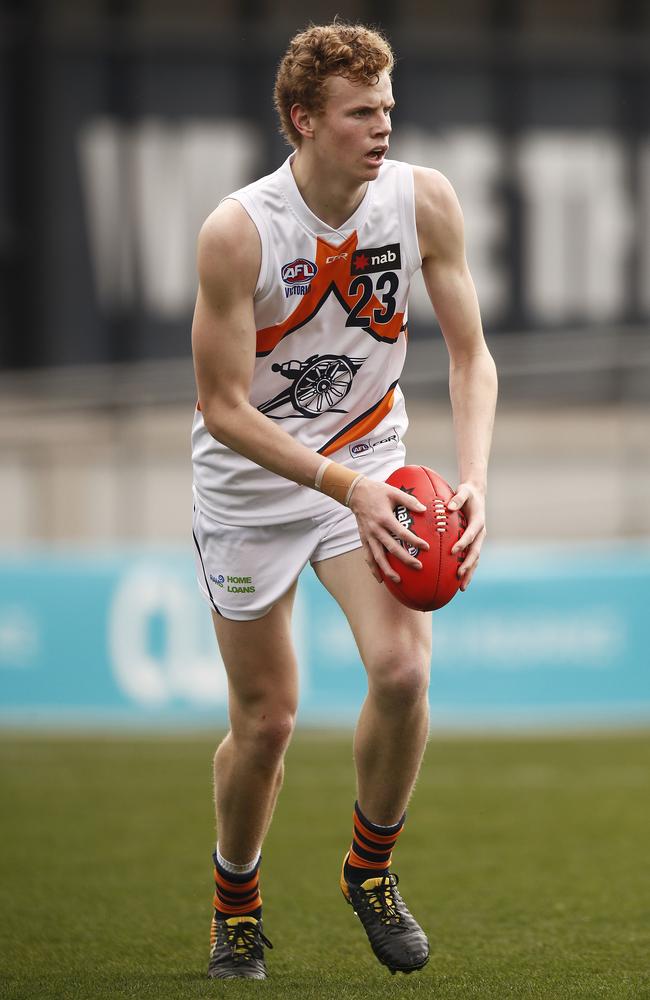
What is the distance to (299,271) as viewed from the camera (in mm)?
3930

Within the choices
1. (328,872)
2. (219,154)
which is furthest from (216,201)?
(328,872)

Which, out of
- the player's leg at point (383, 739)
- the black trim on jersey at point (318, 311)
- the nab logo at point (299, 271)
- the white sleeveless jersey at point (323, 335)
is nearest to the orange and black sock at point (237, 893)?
the player's leg at point (383, 739)

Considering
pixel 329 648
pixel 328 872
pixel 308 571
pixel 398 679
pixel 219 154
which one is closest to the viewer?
pixel 398 679

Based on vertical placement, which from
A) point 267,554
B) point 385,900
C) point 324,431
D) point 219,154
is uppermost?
point 324,431

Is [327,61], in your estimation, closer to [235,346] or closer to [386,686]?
[235,346]

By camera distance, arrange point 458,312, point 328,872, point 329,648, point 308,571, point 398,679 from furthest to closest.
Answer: point 308,571
point 329,648
point 328,872
point 458,312
point 398,679

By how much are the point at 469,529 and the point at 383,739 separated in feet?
1.91

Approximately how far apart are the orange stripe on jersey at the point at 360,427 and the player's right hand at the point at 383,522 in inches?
14.0

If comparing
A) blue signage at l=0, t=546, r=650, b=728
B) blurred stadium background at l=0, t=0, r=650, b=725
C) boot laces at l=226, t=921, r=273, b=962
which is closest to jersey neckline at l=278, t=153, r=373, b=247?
boot laces at l=226, t=921, r=273, b=962

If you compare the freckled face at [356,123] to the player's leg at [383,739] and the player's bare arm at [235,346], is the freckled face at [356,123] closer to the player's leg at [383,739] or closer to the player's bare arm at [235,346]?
the player's bare arm at [235,346]

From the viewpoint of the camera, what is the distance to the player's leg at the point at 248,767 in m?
4.14

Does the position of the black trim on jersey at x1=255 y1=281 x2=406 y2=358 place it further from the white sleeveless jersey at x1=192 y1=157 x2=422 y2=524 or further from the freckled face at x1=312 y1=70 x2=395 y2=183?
the freckled face at x1=312 y1=70 x2=395 y2=183

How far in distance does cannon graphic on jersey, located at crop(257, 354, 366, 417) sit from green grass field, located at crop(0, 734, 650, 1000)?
146 centimetres

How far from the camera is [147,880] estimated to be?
18.7ft
